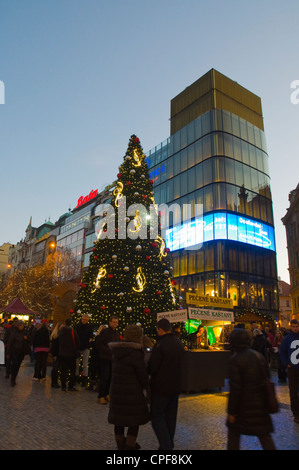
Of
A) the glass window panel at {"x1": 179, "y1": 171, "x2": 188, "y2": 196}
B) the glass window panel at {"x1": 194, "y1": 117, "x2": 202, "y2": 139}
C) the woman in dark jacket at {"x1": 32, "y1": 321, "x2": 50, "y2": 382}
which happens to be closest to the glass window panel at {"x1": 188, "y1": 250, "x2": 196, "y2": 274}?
the glass window panel at {"x1": 179, "y1": 171, "x2": 188, "y2": 196}

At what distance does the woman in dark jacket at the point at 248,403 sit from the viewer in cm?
345

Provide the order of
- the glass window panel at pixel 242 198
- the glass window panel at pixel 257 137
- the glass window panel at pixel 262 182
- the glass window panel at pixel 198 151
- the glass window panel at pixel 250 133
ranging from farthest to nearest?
the glass window panel at pixel 257 137
the glass window panel at pixel 250 133
the glass window panel at pixel 262 182
the glass window panel at pixel 198 151
the glass window panel at pixel 242 198

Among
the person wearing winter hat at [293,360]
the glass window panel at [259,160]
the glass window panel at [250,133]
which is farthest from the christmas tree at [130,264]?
the glass window panel at [250,133]

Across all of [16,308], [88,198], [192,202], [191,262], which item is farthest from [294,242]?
[16,308]

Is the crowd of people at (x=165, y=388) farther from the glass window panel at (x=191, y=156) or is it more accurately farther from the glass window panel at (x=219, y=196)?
the glass window panel at (x=191, y=156)

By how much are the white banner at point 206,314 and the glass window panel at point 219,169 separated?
31.6m

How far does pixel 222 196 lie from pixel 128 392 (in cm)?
3722

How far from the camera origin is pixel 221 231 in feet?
126

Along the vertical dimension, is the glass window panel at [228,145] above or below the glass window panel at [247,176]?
above
